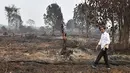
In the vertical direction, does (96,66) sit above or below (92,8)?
below

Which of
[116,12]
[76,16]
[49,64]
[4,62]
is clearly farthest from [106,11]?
[76,16]

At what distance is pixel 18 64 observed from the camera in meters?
13.7

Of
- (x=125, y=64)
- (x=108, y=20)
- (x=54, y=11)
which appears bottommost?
(x=125, y=64)

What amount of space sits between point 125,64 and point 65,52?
3.99 meters

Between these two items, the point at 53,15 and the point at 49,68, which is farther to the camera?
the point at 53,15

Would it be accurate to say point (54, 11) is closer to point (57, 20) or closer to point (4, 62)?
point (57, 20)

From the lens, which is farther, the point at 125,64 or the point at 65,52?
the point at 65,52

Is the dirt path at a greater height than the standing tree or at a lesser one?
lesser

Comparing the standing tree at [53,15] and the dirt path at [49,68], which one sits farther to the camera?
the standing tree at [53,15]

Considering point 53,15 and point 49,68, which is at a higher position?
point 53,15

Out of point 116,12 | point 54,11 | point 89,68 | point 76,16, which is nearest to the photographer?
point 89,68

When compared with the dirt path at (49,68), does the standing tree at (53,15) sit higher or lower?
higher

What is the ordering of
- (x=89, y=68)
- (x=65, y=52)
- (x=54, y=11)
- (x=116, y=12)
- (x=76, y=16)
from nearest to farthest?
(x=89, y=68) < (x=65, y=52) < (x=116, y=12) < (x=54, y=11) < (x=76, y=16)

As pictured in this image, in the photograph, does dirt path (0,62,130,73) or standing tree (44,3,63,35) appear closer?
dirt path (0,62,130,73)
